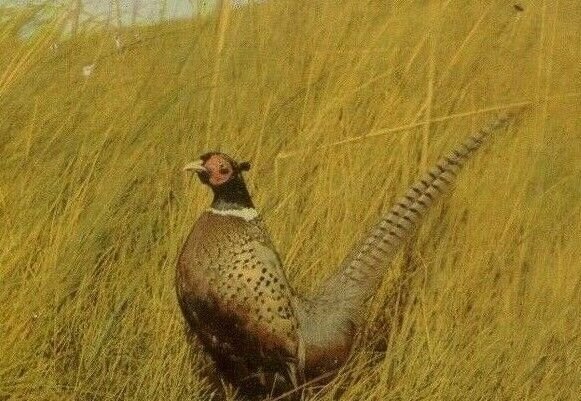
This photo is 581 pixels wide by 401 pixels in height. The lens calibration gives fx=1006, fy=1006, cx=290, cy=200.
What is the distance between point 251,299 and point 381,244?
0.81 feet

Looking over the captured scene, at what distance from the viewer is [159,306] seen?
5.29ft

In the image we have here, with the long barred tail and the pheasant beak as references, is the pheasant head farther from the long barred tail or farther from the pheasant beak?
the long barred tail

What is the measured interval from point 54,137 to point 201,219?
36cm

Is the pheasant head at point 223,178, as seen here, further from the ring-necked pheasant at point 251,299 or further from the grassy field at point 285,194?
the grassy field at point 285,194

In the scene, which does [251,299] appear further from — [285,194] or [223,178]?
[285,194]

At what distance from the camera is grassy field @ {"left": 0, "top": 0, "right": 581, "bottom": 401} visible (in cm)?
160

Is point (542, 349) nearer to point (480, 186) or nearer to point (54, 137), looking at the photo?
point (480, 186)

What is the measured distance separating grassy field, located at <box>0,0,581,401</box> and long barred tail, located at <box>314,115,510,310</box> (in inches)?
4.1

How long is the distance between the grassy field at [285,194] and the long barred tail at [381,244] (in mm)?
105

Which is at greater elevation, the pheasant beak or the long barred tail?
the pheasant beak

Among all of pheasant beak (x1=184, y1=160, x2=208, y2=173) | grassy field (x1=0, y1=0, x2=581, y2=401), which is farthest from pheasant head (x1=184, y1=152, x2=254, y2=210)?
grassy field (x1=0, y1=0, x2=581, y2=401)

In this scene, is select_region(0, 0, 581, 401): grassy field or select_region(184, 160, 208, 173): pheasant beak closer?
select_region(184, 160, 208, 173): pheasant beak

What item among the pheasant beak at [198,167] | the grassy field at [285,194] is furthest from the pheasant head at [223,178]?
the grassy field at [285,194]

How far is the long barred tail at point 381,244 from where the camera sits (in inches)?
62.7
